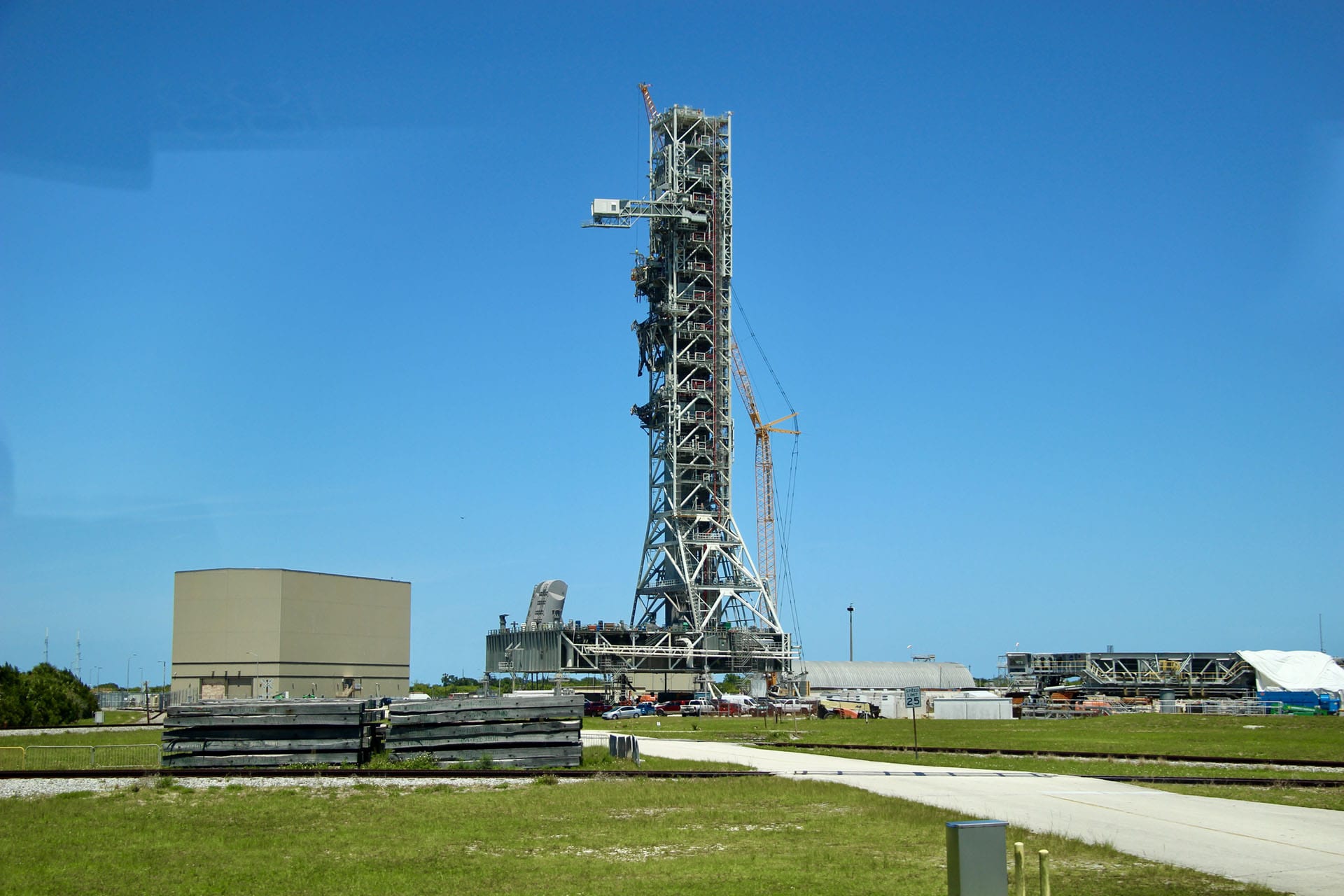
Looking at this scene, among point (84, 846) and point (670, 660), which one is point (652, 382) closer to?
point (670, 660)

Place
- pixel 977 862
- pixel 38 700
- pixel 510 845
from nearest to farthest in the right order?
pixel 977 862 < pixel 510 845 < pixel 38 700

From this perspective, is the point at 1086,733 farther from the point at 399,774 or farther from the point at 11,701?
the point at 11,701

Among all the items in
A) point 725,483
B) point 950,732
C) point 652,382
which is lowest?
point 950,732

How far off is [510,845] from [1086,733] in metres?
38.4

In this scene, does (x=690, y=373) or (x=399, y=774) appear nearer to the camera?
(x=399, y=774)

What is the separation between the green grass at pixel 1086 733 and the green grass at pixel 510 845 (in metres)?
19.9

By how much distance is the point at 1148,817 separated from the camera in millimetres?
21062

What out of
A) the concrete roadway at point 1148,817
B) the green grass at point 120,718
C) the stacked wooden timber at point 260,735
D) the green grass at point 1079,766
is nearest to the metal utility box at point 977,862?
the concrete roadway at point 1148,817

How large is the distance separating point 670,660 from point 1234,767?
8120cm

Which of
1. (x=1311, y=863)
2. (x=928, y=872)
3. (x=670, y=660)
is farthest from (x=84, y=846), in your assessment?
(x=670, y=660)

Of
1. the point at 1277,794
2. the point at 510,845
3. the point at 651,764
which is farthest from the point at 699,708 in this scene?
the point at 510,845

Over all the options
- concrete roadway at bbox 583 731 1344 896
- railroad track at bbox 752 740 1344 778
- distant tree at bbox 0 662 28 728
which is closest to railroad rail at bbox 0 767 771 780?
concrete roadway at bbox 583 731 1344 896

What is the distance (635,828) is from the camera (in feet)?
65.6

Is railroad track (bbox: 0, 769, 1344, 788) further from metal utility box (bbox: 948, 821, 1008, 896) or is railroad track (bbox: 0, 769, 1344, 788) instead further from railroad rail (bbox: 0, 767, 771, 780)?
metal utility box (bbox: 948, 821, 1008, 896)
